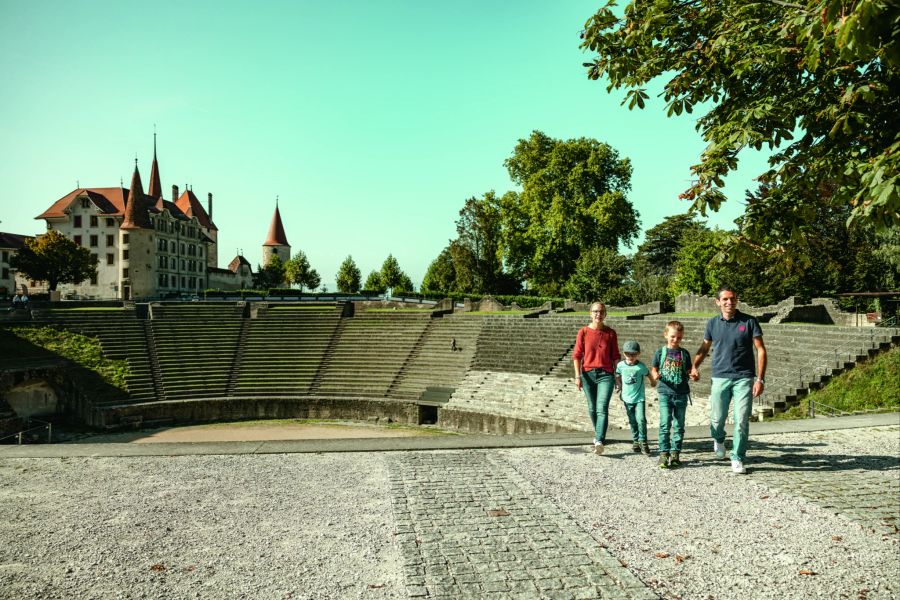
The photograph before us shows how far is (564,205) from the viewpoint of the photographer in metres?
45.0

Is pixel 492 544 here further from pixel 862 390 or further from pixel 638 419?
pixel 862 390

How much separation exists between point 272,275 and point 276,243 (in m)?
12.1

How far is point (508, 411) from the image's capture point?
2208cm

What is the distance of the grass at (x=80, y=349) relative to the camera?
26.3 m

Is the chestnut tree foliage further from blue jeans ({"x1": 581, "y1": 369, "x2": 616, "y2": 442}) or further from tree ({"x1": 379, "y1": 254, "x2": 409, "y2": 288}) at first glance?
tree ({"x1": 379, "y1": 254, "x2": 409, "y2": 288})

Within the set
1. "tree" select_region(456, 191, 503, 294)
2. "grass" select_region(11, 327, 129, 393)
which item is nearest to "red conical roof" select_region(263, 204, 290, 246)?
"tree" select_region(456, 191, 503, 294)

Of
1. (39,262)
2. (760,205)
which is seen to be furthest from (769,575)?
(39,262)

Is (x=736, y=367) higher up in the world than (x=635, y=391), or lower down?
higher up

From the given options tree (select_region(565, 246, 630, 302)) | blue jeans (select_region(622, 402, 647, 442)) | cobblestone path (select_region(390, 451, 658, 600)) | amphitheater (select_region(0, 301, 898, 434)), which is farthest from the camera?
tree (select_region(565, 246, 630, 302))

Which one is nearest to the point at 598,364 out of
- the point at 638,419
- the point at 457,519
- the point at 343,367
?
the point at 638,419

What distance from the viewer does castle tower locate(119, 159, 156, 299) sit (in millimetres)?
61438

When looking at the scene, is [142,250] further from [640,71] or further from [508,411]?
[640,71]

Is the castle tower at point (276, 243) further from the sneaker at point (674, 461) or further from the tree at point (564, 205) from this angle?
the sneaker at point (674, 461)

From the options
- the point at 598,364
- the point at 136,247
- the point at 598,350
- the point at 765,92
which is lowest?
the point at 598,364
